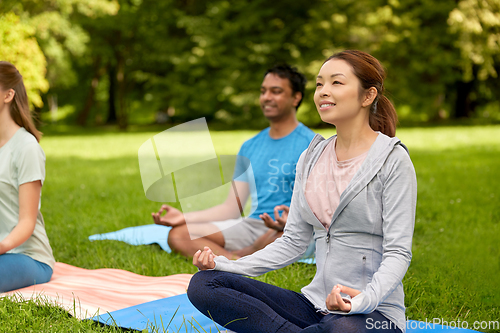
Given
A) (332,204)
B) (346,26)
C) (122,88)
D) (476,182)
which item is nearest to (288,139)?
(332,204)

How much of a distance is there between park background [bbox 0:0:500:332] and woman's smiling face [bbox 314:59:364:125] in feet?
5.15

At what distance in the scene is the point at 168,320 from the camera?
276 centimetres

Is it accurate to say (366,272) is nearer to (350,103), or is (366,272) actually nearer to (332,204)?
(332,204)

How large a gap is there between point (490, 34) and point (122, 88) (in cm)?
1735

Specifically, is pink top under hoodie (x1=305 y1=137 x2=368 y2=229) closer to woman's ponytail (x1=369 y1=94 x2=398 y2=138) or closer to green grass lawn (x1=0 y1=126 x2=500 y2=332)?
woman's ponytail (x1=369 y1=94 x2=398 y2=138)

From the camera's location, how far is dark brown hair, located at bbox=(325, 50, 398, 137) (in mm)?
2100

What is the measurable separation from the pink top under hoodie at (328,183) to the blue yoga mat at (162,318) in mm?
847

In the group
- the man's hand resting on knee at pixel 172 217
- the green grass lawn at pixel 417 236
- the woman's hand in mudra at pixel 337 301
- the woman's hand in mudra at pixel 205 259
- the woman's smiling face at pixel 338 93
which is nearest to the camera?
the woman's hand in mudra at pixel 337 301

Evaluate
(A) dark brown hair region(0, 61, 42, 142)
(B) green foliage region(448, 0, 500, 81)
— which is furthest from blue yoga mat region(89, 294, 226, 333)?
(B) green foliage region(448, 0, 500, 81)

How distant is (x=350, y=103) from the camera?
2.10m

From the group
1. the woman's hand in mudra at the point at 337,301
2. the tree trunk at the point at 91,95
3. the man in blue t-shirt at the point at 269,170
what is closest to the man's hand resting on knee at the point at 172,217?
the man in blue t-shirt at the point at 269,170

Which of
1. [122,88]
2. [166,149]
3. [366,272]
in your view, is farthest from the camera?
[122,88]

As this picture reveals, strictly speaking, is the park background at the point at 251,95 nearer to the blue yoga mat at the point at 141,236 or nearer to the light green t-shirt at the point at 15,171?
the blue yoga mat at the point at 141,236

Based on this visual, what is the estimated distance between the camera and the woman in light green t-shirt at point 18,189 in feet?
10.4
